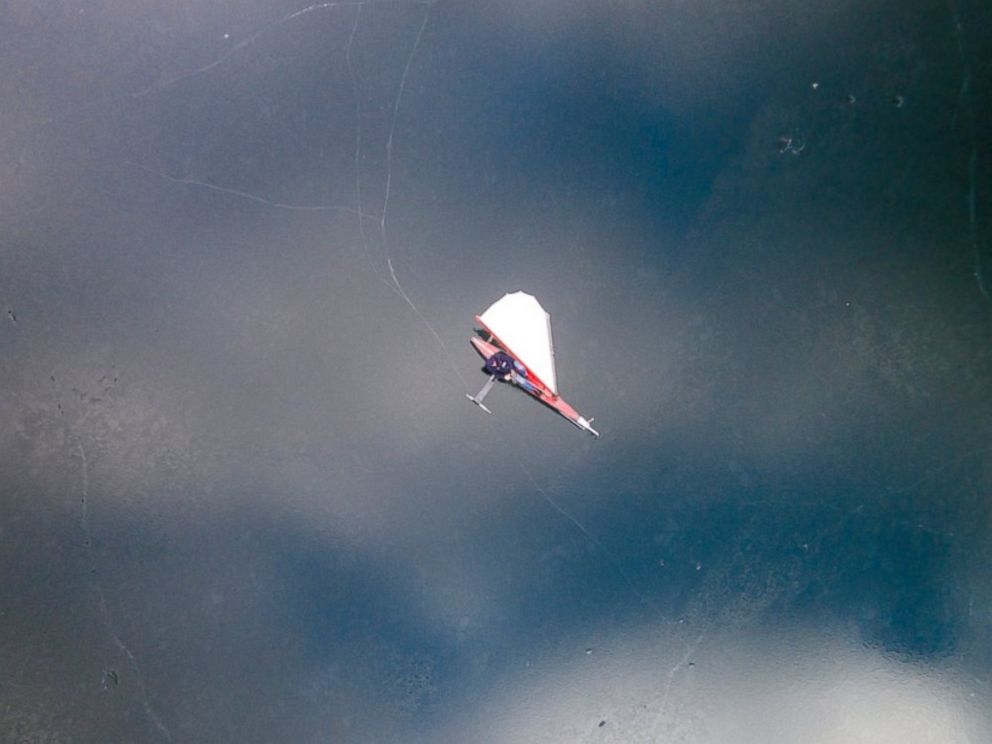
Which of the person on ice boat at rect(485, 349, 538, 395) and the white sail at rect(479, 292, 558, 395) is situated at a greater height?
the white sail at rect(479, 292, 558, 395)

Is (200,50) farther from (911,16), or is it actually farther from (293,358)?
(911,16)

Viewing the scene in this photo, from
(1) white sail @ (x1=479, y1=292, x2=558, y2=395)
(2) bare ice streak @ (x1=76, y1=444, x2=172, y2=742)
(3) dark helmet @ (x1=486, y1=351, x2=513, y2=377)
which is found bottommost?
(2) bare ice streak @ (x1=76, y1=444, x2=172, y2=742)

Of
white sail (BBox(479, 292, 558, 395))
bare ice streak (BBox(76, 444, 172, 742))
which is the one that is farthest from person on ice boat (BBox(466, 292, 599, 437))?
bare ice streak (BBox(76, 444, 172, 742))

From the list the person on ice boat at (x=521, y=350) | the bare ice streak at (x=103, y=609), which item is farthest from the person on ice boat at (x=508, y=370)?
the bare ice streak at (x=103, y=609)

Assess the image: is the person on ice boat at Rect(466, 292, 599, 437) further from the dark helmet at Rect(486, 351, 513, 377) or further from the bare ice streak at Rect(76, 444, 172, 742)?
the bare ice streak at Rect(76, 444, 172, 742)

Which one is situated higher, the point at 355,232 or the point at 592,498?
the point at 355,232

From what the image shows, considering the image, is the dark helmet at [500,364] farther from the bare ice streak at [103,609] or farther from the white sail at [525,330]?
the bare ice streak at [103,609]

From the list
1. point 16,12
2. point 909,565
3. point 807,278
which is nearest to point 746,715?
point 909,565

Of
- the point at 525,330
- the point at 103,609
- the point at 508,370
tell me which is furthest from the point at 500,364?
the point at 103,609
